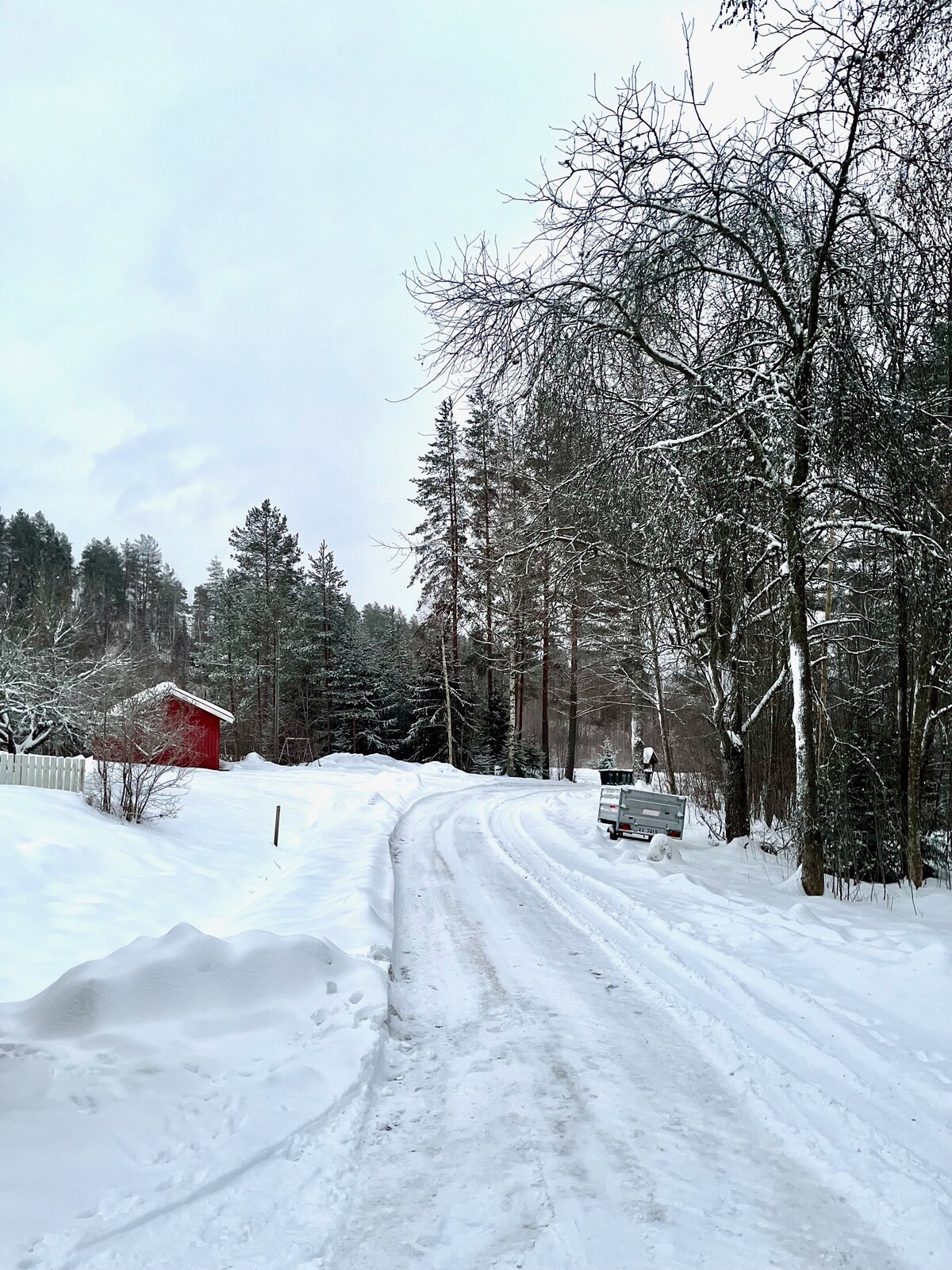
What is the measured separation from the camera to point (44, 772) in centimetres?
1333

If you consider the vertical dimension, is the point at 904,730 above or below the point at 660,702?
below

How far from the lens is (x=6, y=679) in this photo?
20.4 metres

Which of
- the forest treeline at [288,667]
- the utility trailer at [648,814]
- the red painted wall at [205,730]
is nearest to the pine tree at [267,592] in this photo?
the forest treeline at [288,667]

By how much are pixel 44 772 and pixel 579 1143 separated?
1312cm

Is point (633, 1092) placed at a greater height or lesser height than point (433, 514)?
lesser

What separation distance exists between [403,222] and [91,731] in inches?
437

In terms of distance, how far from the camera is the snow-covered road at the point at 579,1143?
256 cm

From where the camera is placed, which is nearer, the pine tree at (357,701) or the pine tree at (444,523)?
the pine tree at (444,523)

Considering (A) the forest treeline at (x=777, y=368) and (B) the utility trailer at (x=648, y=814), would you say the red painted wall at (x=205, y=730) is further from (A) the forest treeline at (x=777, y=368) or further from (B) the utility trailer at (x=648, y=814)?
(A) the forest treeline at (x=777, y=368)

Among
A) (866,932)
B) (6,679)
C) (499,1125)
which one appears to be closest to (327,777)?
(6,679)

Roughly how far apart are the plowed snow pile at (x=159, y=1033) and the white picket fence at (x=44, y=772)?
4401 mm

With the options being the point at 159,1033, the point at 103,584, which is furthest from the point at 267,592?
the point at 159,1033

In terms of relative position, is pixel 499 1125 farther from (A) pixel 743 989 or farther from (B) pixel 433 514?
(B) pixel 433 514

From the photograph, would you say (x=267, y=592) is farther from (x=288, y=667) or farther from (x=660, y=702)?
(x=660, y=702)
